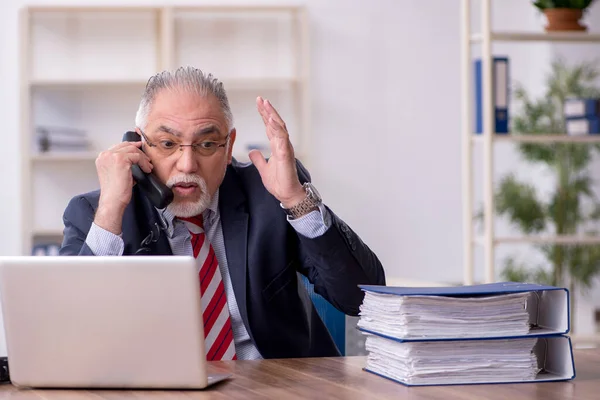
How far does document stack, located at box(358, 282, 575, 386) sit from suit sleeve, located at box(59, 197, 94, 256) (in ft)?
2.52

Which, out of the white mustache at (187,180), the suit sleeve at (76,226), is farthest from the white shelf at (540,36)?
the suit sleeve at (76,226)

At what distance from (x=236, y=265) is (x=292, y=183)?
272 mm

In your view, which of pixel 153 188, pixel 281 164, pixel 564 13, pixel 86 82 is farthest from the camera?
A: pixel 86 82

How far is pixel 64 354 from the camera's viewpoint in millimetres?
1493

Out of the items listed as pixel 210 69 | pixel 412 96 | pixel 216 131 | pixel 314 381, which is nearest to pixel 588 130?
pixel 412 96

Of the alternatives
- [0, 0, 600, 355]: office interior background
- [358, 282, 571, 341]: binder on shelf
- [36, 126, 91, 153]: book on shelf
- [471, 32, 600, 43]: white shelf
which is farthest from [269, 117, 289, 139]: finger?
[36, 126, 91, 153]: book on shelf

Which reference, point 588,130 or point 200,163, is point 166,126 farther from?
point 588,130

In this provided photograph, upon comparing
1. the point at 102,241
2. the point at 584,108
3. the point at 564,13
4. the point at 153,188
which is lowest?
the point at 102,241

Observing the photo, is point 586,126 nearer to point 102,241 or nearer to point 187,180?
point 187,180

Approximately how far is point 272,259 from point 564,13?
2.69 m

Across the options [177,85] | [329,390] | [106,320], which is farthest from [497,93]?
[106,320]

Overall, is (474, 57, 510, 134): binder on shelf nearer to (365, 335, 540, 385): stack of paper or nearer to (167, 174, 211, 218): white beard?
(167, 174, 211, 218): white beard

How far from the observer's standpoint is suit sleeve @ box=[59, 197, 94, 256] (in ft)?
6.73

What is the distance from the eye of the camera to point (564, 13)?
14.0ft
